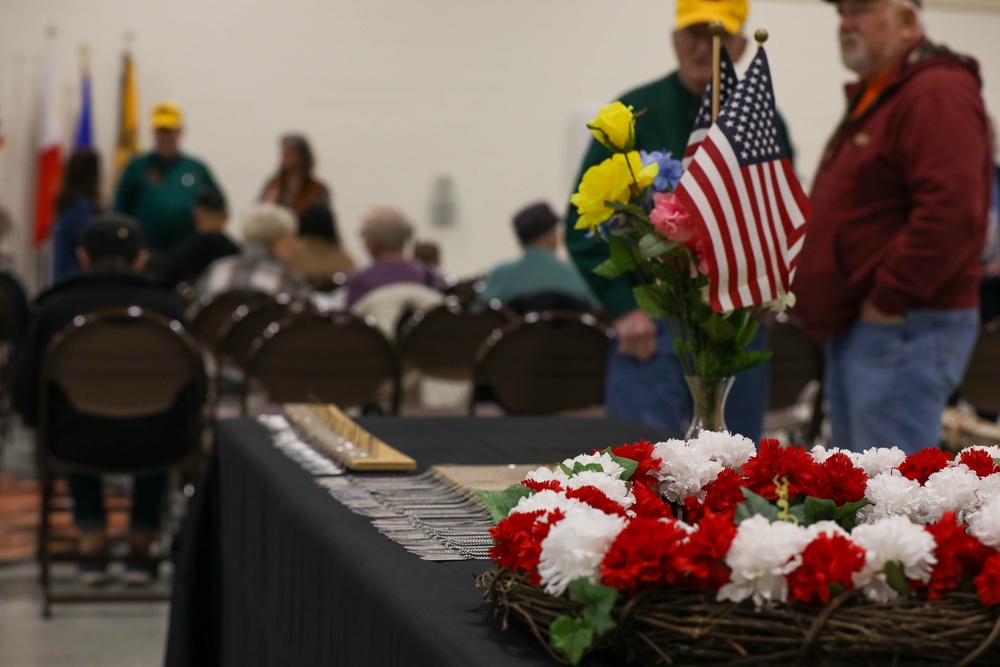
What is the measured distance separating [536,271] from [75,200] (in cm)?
461

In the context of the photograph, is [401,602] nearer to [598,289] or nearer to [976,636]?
[976,636]

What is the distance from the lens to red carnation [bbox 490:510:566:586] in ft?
3.24

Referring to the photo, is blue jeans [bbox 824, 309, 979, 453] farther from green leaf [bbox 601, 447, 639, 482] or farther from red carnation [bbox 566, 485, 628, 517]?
red carnation [bbox 566, 485, 628, 517]

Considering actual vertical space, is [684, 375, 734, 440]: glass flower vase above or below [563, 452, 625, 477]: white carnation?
below

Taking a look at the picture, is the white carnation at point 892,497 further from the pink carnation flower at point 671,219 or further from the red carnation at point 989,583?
the pink carnation flower at point 671,219

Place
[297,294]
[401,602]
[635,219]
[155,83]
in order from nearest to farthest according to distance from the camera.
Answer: [401,602], [635,219], [297,294], [155,83]

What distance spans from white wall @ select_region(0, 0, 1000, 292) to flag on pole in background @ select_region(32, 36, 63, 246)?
27 cm

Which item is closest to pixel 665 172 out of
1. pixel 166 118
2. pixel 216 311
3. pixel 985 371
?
pixel 985 371

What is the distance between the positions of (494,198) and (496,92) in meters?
0.94

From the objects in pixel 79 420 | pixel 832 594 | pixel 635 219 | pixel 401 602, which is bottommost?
pixel 79 420

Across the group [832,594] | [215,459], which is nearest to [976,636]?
[832,594]

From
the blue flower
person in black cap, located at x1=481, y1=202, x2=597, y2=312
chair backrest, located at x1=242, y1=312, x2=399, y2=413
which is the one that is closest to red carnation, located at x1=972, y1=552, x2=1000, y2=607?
the blue flower

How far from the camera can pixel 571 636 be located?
3.08 feet

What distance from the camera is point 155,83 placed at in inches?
427
